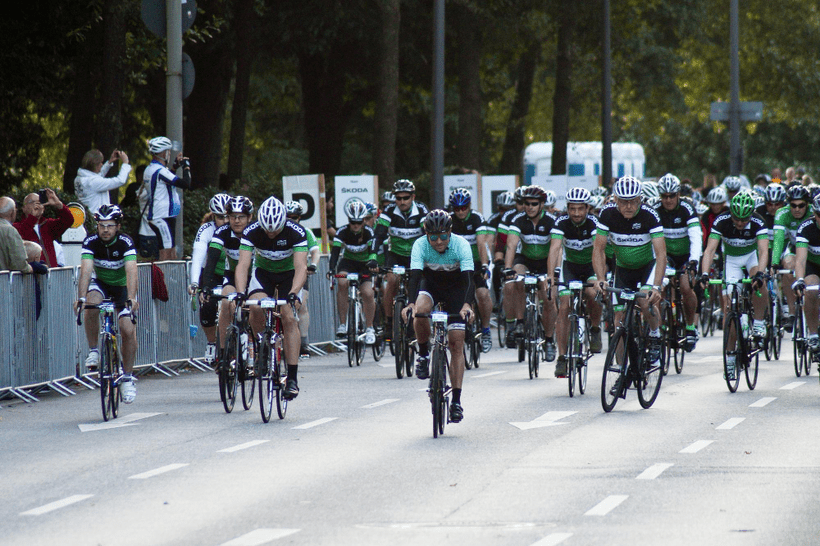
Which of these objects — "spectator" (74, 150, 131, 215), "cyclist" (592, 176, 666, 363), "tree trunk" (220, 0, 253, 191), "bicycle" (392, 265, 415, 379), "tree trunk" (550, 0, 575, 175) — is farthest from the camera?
"tree trunk" (550, 0, 575, 175)

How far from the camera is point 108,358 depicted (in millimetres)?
12609

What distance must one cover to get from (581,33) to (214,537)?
3080 cm

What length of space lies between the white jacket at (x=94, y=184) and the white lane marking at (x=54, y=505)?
9.48 metres

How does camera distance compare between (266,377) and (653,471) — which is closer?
(653,471)

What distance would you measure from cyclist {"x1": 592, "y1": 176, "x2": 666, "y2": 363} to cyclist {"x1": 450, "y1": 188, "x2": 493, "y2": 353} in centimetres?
303

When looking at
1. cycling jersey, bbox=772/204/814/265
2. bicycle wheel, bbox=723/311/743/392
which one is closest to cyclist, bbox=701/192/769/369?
cycling jersey, bbox=772/204/814/265

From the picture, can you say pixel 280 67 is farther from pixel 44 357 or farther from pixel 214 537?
pixel 214 537

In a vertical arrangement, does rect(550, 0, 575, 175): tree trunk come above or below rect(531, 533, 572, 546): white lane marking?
above

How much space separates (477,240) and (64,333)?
5032mm

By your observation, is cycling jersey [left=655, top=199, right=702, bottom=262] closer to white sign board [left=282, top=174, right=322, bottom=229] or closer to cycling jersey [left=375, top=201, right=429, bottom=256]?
cycling jersey [left=375, top=201, right=429, bottom=256]

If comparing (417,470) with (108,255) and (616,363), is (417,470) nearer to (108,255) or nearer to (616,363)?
(616,363)

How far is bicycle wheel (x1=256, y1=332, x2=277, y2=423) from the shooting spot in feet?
40.0

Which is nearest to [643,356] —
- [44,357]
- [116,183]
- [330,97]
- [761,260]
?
[761,260]

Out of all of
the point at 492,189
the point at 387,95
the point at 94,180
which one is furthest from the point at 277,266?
the point at 492,189
